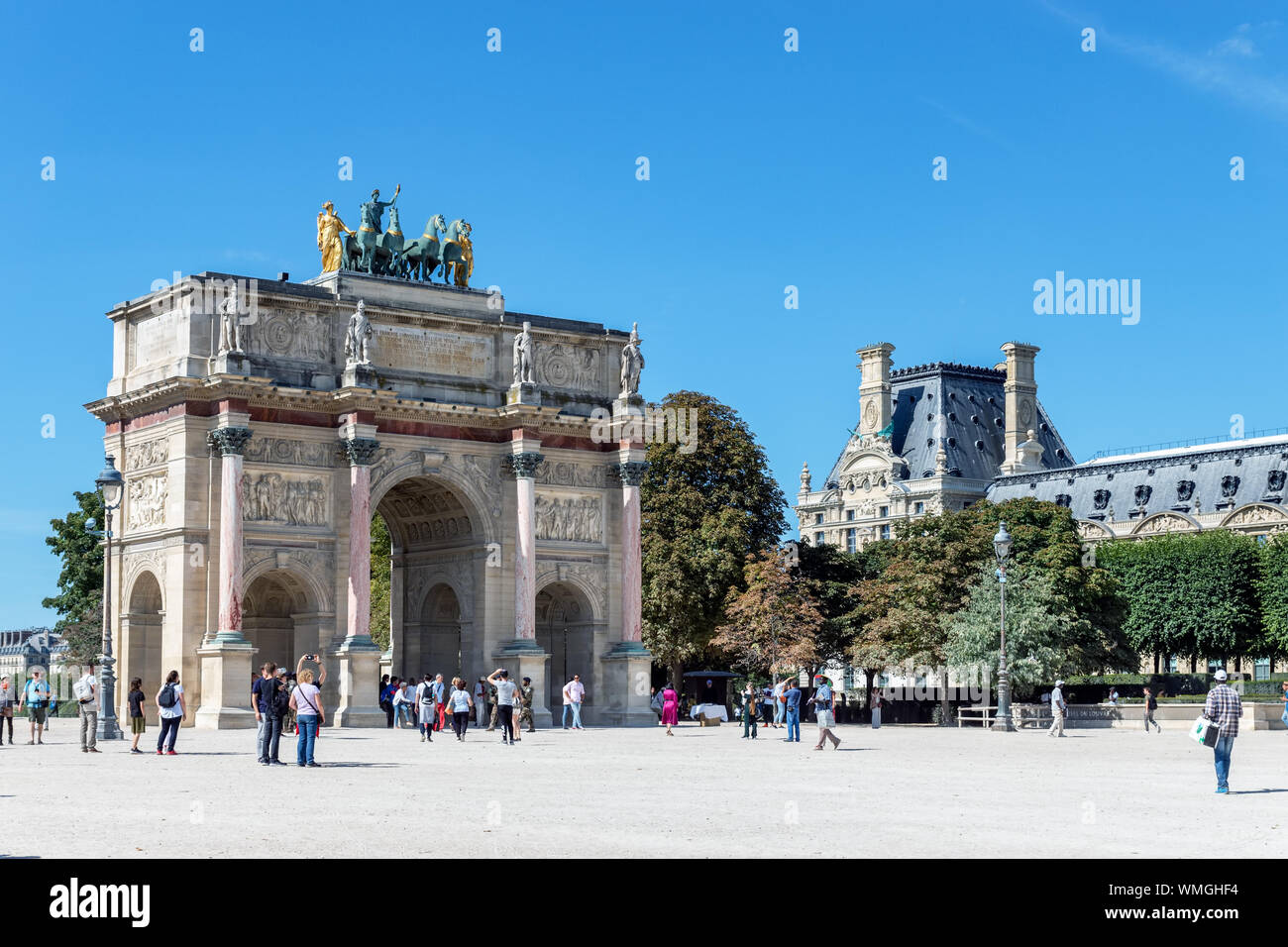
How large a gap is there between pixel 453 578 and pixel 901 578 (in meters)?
20.7

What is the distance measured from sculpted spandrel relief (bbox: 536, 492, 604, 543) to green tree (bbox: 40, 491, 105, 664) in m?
27.9

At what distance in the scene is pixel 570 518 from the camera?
6369 cm

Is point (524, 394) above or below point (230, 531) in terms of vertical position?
above

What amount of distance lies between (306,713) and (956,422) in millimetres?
131574

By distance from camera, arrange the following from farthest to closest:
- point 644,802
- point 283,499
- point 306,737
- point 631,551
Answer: point 631,551
point 283,499
point 306,737
point 644,802

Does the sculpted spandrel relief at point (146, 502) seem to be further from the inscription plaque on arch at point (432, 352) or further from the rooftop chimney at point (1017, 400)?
the rooftop chimney at point (1017, 400)

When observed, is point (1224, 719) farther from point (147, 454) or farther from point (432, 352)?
point (147, 454)

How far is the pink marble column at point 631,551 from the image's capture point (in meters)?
63.2

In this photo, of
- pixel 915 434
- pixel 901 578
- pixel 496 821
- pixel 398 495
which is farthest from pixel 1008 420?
pixel 496 821

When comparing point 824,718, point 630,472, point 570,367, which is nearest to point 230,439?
point 570,367

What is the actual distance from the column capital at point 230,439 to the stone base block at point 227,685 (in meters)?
5.84

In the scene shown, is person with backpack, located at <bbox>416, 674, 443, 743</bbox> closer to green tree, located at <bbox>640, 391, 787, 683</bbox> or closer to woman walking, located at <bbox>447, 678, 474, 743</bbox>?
woman walking, located at <bbox>447, 678, 474, 743</bbox>

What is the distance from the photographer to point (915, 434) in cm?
15988

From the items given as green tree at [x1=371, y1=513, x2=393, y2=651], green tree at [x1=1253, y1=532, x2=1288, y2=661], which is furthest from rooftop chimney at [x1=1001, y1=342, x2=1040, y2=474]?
green tree at [x1=371, y1=513, x2=393, y2=651]
